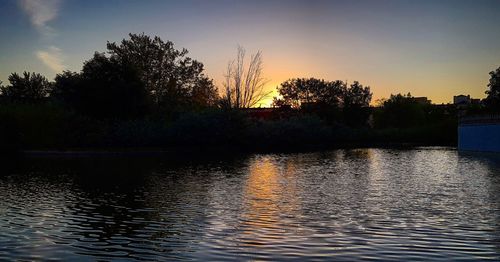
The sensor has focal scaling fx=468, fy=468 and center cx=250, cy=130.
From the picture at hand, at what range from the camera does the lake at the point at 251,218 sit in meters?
8.18

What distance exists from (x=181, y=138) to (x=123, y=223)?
3424 cm

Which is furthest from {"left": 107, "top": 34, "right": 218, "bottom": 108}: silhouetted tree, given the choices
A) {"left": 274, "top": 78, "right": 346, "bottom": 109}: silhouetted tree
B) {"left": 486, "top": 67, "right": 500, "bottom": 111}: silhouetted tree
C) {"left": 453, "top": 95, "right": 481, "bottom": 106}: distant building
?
{"left": 453, "top": 95, "right": 481, "bottom": 106}: distant building

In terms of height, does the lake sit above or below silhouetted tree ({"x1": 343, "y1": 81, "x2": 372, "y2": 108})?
below

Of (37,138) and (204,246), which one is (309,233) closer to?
(204,246)

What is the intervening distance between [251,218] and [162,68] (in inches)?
2252

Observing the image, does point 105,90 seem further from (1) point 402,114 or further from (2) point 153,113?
(1) point 402,114

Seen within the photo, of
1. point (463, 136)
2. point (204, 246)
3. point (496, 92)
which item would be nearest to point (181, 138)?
point (463, 136)

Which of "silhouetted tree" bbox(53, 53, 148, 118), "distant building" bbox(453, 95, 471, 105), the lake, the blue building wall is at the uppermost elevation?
"distant building" bbox(453, 95, 471, 105)

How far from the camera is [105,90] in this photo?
47.1 metres

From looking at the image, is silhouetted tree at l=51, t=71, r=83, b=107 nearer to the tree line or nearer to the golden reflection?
the tree line

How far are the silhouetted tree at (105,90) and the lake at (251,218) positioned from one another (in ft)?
91.8

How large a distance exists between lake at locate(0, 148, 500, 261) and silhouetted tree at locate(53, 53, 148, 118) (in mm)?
27988

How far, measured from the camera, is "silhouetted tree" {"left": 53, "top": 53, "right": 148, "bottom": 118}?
47188 millimetres

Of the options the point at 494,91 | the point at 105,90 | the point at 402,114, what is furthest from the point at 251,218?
the point at 402,114
